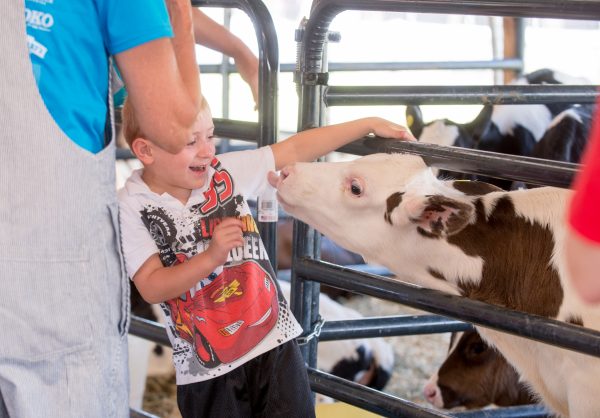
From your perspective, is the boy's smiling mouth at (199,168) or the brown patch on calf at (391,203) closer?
the boy's smiling mouth at (199,168)

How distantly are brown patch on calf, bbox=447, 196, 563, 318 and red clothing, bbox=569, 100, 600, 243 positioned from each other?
99 cm

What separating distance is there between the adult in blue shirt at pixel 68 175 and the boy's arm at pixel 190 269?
0.23 m

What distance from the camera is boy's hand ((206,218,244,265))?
163 centimetres

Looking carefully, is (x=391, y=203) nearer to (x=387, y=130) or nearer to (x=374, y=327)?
(x=387, y=130)

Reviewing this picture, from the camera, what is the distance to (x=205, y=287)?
1780 millimetres

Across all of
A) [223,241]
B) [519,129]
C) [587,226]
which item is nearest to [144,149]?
[223,241]

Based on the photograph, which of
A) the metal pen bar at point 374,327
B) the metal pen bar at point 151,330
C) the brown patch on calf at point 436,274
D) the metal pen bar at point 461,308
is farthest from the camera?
the metal pen bar at point 151,330

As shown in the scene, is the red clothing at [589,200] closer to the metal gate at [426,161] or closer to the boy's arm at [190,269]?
the metal gate at [426,161]

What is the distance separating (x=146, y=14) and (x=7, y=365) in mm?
602

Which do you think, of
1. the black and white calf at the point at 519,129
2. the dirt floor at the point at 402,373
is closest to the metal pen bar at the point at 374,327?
the dirt floor at the point at 402,373

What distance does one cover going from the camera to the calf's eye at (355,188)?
2.00m

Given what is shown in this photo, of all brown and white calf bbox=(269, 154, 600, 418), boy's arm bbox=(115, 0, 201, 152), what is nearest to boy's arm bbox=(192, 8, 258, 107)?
brown and white calf bbox=(269, 154, 600, 418)

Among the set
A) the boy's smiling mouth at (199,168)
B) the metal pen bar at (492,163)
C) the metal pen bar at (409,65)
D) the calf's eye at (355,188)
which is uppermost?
the metal pen bar at (409,65)

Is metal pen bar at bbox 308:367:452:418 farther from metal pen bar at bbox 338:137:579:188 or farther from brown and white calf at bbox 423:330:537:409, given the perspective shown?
brown and white calf at bbox 423:330:537:409
